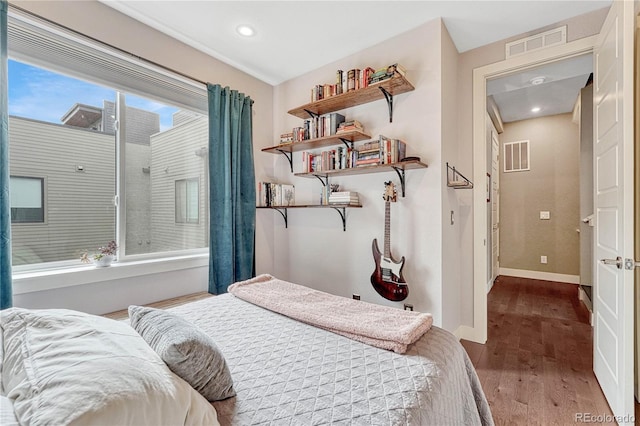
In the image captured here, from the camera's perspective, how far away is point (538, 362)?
2197 millimetres

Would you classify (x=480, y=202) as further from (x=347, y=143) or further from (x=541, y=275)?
(x=541, y=275)

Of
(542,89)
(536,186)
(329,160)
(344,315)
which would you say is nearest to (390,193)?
(329,160)

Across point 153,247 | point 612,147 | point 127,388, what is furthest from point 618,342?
point 153,247

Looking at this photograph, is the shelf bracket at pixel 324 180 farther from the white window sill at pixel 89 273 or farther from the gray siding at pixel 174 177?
the white window sill at pixel 89 273

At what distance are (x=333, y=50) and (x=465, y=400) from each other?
8.81 ft

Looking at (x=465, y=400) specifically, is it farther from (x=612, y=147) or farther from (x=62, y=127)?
(x=62, y=127)

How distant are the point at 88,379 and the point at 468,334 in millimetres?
2787

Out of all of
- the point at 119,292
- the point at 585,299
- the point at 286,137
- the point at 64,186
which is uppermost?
the point at 286,137

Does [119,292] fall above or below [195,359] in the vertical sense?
below

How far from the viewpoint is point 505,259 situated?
5000mm

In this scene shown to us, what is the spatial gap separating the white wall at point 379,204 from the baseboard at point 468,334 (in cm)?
32

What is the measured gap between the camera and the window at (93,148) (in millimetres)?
1787

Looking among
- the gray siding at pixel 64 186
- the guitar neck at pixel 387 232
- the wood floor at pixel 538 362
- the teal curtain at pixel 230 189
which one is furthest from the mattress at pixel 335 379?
the gray siding at pixel 64 186

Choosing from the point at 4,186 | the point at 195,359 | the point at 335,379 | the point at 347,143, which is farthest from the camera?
the point at 347,143
